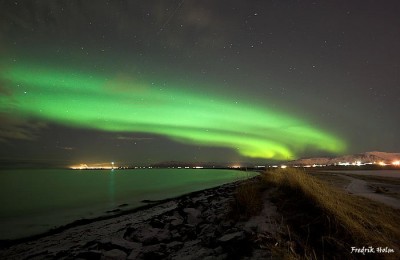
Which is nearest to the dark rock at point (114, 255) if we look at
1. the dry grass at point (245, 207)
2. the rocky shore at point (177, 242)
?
the rocky shore at point (177, 242)

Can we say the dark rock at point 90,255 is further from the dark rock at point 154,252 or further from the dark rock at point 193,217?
the dark rock at point 193,217

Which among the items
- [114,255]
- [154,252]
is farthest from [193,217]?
[114,255]

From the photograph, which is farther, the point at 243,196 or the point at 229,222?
the point at 243,196

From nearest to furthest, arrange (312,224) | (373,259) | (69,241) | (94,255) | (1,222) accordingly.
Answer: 1. (373,259)
2. (312,224)
3. (94,255)
4. (69,241)
5. (1,222)

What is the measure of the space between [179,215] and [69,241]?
4.21 metres

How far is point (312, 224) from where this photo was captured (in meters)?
5.66

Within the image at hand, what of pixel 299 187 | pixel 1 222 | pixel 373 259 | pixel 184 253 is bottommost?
pixel 1 222

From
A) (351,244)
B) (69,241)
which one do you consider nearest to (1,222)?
(69,241)

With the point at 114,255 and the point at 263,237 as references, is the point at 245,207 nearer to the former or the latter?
the point at 263,237

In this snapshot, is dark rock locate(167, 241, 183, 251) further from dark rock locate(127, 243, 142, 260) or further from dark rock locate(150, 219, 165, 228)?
dark rock locate(150, 219, 165, 228)

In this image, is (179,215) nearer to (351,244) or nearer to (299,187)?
(299,187)

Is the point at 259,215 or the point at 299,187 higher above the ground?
the point at 299,187

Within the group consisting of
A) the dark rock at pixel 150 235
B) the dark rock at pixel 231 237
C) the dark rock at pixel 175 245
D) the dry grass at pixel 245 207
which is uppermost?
the dry grass at pixel 245 207

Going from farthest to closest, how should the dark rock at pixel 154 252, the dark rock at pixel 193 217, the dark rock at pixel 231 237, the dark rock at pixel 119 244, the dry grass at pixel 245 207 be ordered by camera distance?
the dark rock at pixel 193 217 → the dry grass at pixel 245 207 → the dark rock at pixel 119 244 → the dark rock at pixel 154 252 → the dark rock at pixel 231 237
